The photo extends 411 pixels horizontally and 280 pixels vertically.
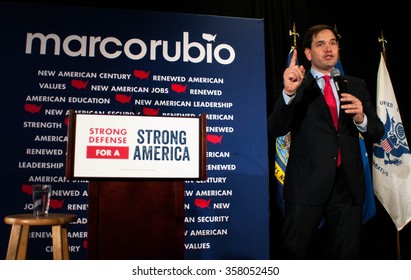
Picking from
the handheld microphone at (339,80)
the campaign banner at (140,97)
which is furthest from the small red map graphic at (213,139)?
the handheld microphone at (339,80)

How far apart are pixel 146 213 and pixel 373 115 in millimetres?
1927

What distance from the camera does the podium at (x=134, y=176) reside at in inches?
54.7

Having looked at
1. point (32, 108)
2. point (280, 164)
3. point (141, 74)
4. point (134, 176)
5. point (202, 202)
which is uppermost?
point (141, 74)

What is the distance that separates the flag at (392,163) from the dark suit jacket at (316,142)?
0.49 meters

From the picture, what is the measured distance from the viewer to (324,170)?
7.89 ft

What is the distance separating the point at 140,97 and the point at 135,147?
1.45 m

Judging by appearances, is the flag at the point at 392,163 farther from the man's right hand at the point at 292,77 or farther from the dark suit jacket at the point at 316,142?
the man's right hand at the point at 292,77

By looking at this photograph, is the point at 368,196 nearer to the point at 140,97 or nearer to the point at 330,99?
the point at 330,99

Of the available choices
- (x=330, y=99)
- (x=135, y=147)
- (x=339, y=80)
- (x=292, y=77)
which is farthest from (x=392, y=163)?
(x=135, y=147)

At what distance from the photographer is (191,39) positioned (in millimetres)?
2975

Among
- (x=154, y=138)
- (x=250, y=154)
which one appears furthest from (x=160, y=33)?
(x=154, y=138)

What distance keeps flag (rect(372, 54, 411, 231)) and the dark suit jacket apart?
49 cm

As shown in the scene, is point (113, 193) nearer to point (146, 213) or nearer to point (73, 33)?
point (146, 213)

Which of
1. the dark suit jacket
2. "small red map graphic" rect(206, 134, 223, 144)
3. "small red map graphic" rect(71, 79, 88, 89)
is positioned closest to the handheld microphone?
the dark suit jacket
